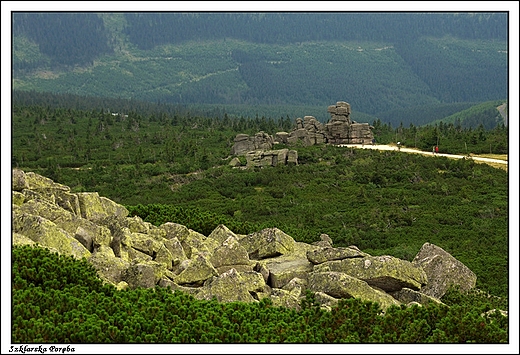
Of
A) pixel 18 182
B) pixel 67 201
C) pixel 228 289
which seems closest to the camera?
pixel 228 289

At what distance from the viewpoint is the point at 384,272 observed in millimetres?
17031

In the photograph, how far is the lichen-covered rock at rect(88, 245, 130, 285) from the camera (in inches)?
653

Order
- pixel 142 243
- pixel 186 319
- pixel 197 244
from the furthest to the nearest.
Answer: pixel 197 244
pixel 142 243
pixel 186 319

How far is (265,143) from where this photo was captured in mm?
81438

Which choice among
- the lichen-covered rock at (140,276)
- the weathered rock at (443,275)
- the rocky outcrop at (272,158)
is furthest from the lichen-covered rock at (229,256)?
the rocky outcrop at (272,158)

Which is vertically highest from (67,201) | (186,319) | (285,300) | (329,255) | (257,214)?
(67,201)

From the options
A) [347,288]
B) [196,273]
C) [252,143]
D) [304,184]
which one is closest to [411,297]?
[347,288]

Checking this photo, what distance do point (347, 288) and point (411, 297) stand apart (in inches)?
73.1

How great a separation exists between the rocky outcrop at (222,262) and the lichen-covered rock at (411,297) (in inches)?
1.0

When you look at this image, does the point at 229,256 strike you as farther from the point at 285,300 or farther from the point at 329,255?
the point at 285,300

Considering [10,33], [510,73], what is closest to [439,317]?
[510,73]

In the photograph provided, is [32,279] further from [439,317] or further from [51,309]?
[439,317]

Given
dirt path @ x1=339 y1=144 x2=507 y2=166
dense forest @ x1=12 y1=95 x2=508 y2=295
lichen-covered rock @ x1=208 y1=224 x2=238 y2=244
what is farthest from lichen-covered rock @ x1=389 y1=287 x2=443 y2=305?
dirt path @ x1=339 y1=144 x2=507 y2=166

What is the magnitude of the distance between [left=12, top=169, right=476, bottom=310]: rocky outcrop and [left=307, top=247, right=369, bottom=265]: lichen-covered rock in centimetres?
3
